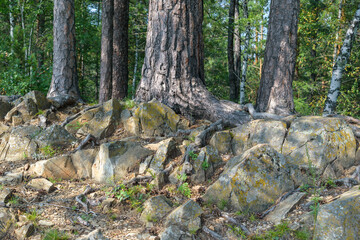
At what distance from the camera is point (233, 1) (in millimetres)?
14742

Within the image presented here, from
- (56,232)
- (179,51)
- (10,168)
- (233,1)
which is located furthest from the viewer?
(233,1)

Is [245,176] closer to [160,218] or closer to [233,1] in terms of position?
[160,218]

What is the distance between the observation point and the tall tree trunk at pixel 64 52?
24.2ft

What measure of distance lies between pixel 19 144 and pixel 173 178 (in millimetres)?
3038

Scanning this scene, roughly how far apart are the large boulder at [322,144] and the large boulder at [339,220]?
49.8 inches

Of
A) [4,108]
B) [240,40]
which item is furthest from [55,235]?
[240,40]

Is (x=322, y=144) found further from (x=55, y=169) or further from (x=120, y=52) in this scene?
(x=120, y=52)

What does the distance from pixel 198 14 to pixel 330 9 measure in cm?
1119

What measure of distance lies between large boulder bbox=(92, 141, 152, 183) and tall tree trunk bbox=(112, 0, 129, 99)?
16.4 feet

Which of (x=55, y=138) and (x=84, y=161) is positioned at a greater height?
(x=55, y=138)

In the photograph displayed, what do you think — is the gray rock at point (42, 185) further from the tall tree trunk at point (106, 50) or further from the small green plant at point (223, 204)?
the tall tree trunk at point (106, 50)

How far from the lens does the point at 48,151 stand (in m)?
4.88

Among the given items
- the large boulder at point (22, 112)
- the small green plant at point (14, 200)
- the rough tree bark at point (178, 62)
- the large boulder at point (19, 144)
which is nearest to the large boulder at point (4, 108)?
the large boulder at point (22, 112)

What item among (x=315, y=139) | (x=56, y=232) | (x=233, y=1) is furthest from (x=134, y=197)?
(x=233, y=1)
